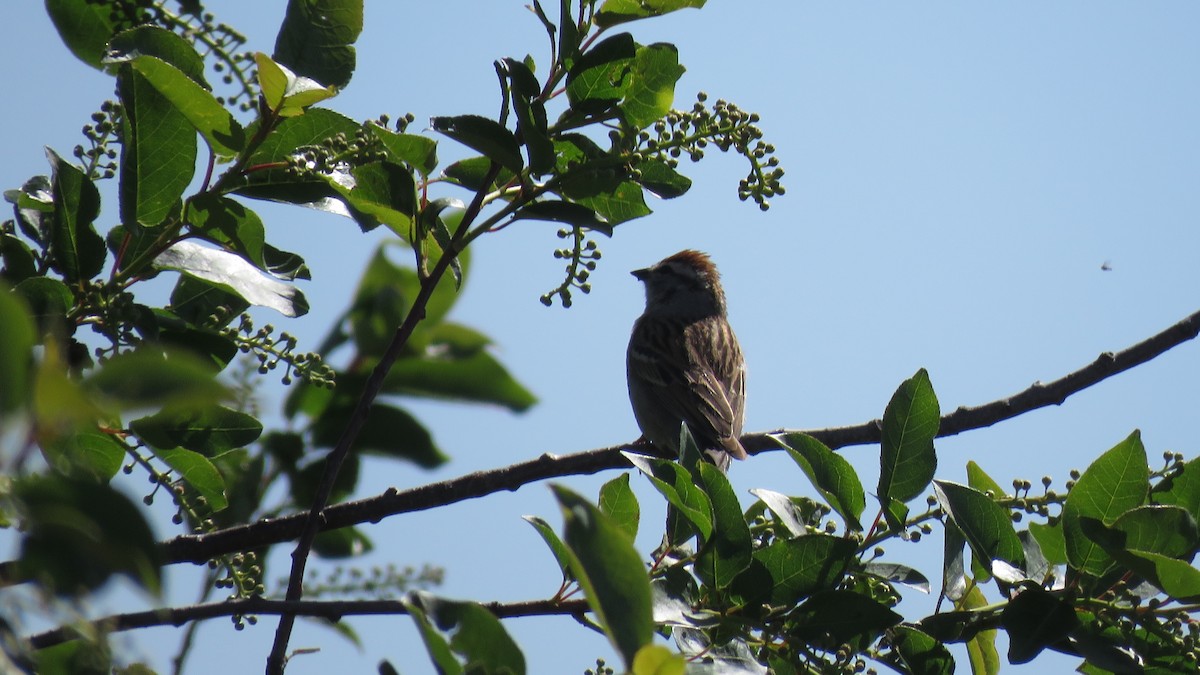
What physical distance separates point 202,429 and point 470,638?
1.11 meters

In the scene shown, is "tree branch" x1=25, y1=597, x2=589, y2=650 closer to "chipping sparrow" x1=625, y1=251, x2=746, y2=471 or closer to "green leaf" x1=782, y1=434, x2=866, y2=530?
"green leaf" x1=782, y1=434, x2=866, y2=530

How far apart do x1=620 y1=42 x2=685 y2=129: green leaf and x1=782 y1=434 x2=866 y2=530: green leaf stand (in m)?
0.77

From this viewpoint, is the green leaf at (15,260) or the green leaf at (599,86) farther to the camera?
the green leaf at (599,86)

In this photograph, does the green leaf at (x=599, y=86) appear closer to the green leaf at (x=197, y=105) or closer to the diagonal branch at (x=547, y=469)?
the green leaf at (x=197, y=105)

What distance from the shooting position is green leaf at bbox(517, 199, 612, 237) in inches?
96.3

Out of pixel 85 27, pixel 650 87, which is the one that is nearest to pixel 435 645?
pixel 650 87

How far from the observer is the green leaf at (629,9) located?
234 cm

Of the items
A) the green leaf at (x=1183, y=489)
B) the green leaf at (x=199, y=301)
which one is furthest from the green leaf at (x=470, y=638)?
the green leaf at (x=1183, y=489)

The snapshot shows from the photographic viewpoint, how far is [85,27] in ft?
8.06

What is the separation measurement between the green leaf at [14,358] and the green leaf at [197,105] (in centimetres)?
118

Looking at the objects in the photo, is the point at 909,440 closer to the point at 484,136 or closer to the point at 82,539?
the point at 484,136

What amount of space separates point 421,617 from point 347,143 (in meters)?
1.17

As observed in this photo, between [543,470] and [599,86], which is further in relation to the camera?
[543,470]

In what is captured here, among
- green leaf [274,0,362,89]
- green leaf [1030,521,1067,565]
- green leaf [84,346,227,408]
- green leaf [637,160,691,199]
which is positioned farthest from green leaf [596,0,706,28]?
green leaf [84,346,227,408]
